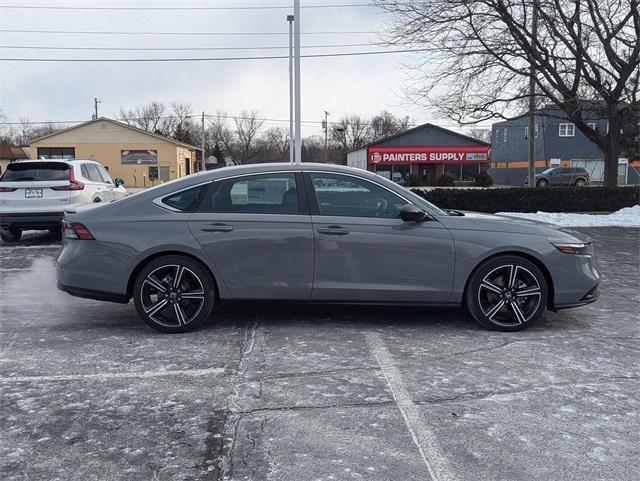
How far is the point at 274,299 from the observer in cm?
516

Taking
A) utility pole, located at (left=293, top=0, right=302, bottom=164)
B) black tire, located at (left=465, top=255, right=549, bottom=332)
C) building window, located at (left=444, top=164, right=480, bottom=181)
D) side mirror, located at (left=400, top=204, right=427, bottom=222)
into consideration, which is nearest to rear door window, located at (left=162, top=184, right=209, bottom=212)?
side mirror, located at (left=400, top=204, right=427, bottom=222)

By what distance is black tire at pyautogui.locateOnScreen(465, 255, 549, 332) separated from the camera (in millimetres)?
5129

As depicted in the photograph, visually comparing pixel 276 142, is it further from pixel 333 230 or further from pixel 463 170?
pixel 333 230

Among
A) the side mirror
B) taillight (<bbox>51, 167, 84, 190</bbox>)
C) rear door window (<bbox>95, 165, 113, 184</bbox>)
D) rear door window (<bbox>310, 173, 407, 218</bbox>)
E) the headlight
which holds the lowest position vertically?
the headlight

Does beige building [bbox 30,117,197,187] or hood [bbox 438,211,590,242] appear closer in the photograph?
hood [bbox 438,211,590,242]

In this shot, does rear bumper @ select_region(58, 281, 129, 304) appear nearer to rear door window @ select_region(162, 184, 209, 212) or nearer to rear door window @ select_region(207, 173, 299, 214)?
rear door window @ select_region(162, 184, 209, 212)

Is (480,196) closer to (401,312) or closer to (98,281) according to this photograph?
(401,312)

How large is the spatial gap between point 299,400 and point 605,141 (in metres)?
18.3

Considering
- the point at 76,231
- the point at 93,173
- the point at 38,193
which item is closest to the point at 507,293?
the point at 76,231

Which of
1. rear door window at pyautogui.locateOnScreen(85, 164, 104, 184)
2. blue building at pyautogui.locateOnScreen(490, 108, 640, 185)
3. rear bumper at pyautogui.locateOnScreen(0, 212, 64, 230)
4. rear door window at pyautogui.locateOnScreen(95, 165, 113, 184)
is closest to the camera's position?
rear bumper at pyautogui.locateOnScreen(0, 212, 64, 230)

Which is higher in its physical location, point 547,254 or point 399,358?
point 547,254

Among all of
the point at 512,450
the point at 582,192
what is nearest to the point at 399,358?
the point at 512,450

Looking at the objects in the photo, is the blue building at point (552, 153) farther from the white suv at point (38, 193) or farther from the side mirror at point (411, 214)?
the side mirror at point (411, 214)

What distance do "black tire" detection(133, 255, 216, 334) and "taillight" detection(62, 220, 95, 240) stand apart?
1.96 ft
